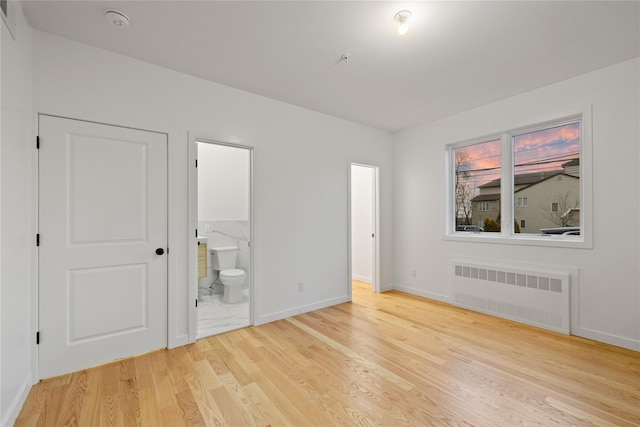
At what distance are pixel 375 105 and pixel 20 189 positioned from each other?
349cm

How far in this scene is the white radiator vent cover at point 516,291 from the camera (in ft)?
10.2

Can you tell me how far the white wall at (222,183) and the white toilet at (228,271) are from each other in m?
0.59

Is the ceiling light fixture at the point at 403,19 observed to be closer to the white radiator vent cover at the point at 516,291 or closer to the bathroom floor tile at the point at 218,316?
the white radiator vent cover at the point at 516,291

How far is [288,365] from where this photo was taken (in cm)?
242

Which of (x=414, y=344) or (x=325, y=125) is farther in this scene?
(x=325, y=125)

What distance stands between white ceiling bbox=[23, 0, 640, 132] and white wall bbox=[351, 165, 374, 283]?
226cm

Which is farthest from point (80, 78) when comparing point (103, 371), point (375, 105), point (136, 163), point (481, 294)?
point (481, 294)

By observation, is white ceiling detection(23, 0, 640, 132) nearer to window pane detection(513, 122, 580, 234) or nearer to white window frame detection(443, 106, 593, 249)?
white window frame detection(443, 106, 593, 249)

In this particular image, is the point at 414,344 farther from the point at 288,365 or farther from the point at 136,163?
the point at 136,163

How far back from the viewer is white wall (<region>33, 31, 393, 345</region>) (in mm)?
2363

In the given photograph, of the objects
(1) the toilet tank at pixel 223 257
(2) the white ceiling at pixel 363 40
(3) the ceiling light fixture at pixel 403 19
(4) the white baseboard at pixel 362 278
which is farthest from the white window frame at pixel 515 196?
(1) the toilet tank at pixel 223 257

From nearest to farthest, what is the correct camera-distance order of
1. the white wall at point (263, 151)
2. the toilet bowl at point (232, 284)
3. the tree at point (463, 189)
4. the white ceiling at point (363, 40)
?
1. the white ceiling at point (363, 40)
2. the white wall at point (263, 151)
3. the toilet bowl at point (232, 284)
4. the tree at point (463, 189)

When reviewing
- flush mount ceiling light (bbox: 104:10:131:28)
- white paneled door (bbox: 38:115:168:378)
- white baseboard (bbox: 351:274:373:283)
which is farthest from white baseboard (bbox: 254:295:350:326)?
flush mount ceiling light (bbox: 104:10:131:28)

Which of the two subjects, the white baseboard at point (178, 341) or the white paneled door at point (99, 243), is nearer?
the white paneled door at point (99, 243)
